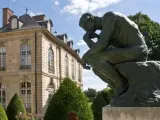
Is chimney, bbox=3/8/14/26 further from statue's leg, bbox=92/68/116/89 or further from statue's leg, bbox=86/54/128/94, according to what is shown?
statue's leg, bbox=86/54/128/94

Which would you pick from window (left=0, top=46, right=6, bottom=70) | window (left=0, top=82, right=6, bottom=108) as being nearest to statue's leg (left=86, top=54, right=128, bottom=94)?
window (left=0, top=82, right=6, bottom=108)

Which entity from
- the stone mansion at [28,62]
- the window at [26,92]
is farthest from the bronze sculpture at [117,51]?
the window at [26,92]

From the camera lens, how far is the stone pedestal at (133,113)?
3309mm

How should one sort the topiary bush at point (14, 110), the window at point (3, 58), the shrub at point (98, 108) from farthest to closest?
1. the window at point (3, 58)
2. the topiary bush at point (14, 110)
3. the shrub at point (98, 108)

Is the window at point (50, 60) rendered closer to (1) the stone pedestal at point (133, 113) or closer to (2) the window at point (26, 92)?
(2) the window at point (26, 92)

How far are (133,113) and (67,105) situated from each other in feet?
16.5

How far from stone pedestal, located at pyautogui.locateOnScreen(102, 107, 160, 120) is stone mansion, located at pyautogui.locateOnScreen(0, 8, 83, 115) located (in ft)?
71.1

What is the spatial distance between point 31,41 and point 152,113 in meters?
23.2

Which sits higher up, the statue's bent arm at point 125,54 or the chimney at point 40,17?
the chimney at point 40,17

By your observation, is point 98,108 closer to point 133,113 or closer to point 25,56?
point 133,113

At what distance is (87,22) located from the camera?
3949 millimetres

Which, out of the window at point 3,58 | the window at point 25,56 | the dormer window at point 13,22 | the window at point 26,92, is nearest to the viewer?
the window at point 26,92

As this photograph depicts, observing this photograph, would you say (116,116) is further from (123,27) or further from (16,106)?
(16,106)

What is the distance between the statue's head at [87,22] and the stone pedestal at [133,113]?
109 centimetres
